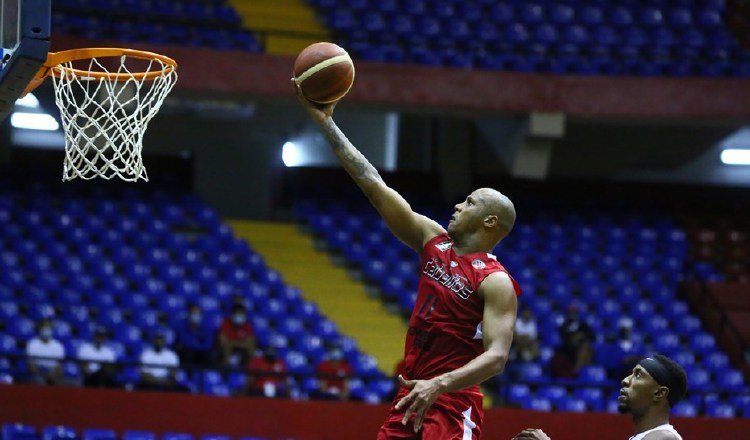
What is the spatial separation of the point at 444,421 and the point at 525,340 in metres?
8.88

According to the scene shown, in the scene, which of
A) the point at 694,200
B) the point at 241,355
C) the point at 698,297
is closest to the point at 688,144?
the point at 694,200

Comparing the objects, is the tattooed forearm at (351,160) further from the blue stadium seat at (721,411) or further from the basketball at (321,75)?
the blue stadium seat at (721,411)

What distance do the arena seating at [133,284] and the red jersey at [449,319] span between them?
6.99 meters

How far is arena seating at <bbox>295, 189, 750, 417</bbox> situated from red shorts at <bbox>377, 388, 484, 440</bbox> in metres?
7.99

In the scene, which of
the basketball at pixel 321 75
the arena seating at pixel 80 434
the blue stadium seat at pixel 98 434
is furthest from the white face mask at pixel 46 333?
the basketball at pixel 321 75

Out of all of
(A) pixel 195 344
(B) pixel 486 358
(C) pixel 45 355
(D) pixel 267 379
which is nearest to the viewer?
(B) pixel 486 358

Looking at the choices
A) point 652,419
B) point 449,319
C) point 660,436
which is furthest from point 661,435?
point 449,319

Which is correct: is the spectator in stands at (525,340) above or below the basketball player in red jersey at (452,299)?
below

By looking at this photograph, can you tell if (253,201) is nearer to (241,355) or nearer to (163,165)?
(163,165)

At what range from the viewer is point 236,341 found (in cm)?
1305

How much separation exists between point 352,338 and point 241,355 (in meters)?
2.25

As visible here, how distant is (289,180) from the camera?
19141 millimetres

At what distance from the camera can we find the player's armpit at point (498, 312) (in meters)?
4.87

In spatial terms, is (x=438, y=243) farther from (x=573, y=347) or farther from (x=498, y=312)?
(x=573, y=347)
